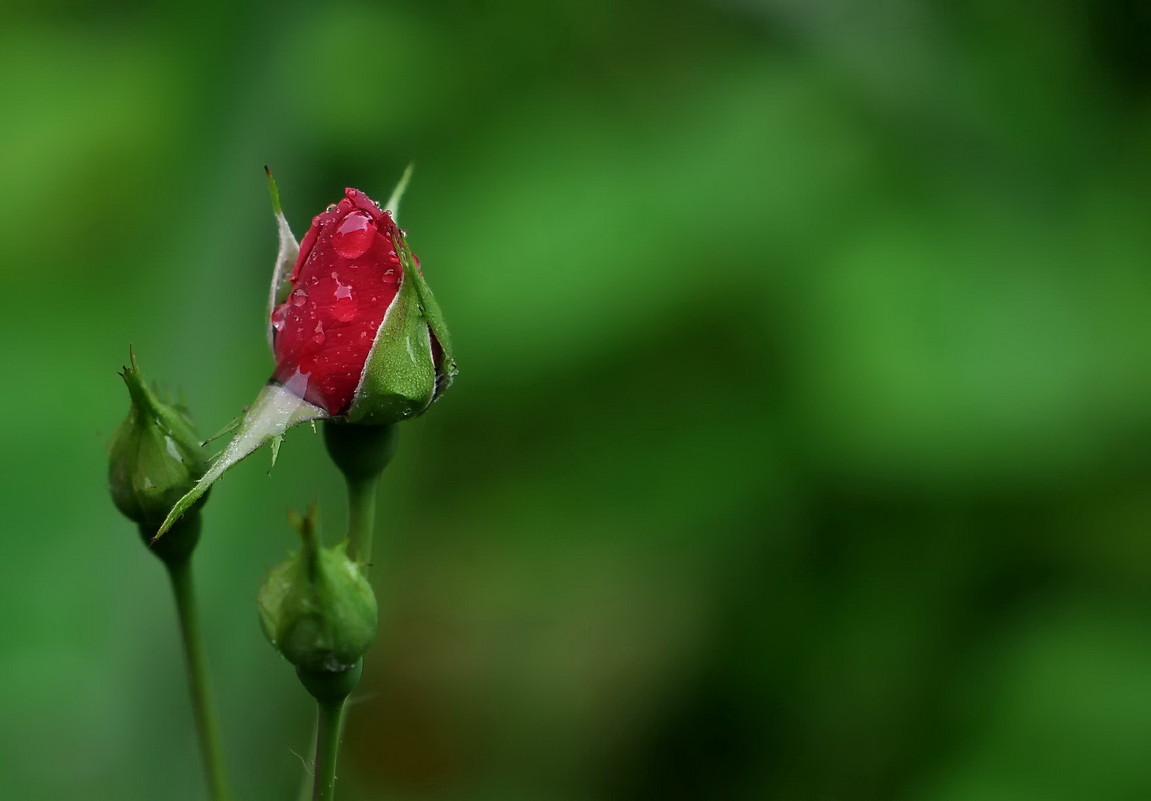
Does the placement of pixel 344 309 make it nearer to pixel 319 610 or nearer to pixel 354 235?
pixel 354 235

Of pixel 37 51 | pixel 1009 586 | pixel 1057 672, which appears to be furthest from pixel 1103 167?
pixel 37 51

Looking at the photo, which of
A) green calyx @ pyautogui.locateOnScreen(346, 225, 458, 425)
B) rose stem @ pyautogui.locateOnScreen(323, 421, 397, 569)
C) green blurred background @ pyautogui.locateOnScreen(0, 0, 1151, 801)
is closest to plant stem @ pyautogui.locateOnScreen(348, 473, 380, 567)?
rose stem @ pyautogui.locateOnScreen(323, 421, 397, 569)

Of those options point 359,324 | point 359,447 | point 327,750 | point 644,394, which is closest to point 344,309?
point 359,324

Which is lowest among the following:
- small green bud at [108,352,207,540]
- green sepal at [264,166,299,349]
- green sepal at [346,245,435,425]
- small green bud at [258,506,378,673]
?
small green bud at [258,506,378,673]

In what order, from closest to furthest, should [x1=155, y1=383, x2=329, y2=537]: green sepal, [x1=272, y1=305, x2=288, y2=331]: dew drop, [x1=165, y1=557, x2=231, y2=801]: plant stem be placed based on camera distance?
[x1=155, y1=383, x2=329, y2=537]: green sepal
[x1=272, y1=305, x2=288, y2=331]: dew drop
[x1=165, y1=557, x2=231, y2=801]: plant stem

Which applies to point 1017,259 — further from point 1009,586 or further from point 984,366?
point 1009,586

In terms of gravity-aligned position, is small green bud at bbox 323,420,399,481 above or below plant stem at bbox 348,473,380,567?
above

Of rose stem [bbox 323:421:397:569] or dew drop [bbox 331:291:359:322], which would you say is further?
rose stem [bbox 323:421:397:569]

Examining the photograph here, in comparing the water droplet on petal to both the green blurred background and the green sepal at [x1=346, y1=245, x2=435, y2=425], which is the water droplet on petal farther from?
the green blurred background
